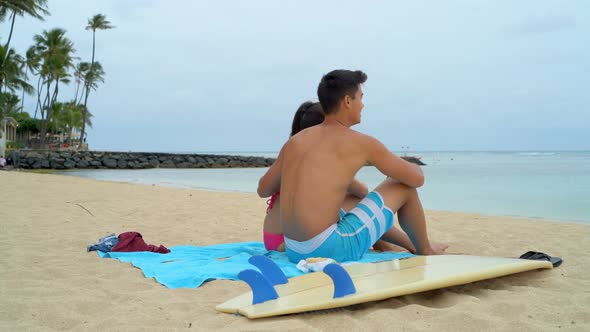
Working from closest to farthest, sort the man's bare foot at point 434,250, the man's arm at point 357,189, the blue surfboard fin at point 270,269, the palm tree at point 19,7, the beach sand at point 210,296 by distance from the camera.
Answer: the beach sand at point 210,296 → the blue surfboard fin at point 270,269 → the man's bare foot at point 434,250 → the man's arm at point 357,189 → the palm tree at point 19,7

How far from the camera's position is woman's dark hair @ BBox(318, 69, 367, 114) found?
9.19 ft

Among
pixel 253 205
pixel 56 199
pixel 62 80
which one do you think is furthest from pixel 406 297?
pixel 62 80

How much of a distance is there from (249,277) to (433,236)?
3238mm

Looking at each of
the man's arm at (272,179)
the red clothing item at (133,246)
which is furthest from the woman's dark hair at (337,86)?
the red clothing item at (133,246)

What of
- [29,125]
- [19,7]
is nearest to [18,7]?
[19,7]

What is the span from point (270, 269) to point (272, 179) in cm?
87

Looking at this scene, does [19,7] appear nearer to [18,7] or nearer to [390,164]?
[18,7]

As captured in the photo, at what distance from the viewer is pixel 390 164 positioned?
2.80 meters

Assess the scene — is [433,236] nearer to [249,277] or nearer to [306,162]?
[306,162]

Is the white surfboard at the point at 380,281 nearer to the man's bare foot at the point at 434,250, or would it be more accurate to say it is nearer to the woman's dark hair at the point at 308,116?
the man's bare foot at the point at 434,250

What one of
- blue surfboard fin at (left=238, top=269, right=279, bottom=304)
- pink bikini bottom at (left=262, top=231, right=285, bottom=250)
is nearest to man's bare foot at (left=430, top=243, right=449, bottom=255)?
pink bikini bottom at (left=262, top=231, right=285, bottom=250)

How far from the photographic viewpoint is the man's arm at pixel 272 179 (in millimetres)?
3064

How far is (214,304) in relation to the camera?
7.79 ft

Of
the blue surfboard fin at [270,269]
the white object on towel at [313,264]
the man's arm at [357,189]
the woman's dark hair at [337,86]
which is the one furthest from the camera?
the man's arm at [357,189]
